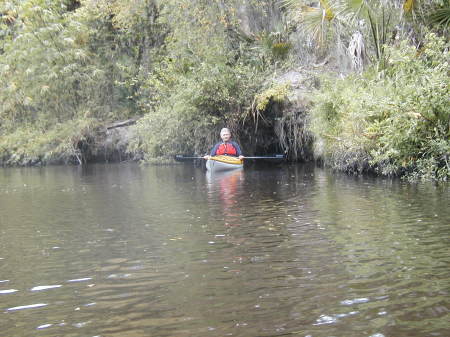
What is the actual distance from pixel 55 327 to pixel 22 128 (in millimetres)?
33226

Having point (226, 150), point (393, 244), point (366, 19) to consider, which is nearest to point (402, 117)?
point (366, 19)

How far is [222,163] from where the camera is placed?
69.6ft

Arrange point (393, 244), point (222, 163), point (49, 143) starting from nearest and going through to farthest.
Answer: point (393, 244)
point (222, 163)
point (49, 143)

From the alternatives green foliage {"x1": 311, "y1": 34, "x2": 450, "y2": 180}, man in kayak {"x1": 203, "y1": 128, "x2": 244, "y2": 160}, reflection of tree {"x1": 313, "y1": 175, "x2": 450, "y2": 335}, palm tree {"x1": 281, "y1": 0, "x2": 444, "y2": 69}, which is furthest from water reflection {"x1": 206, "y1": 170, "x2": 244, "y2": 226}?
palm tree {"x1": 281, "y1": 0, "x2": 444, "y2": 69}

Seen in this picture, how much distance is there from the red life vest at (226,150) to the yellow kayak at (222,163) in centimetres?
79

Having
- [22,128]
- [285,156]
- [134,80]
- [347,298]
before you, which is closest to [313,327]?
[347,298]

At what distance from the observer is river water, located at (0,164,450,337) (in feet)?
14.4

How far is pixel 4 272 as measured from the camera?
247 inches

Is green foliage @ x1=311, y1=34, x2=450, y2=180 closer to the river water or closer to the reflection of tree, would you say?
the reflection of tree

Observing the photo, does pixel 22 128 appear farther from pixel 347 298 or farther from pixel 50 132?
pixel 347 298

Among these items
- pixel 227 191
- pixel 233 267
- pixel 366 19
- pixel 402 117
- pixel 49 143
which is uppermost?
pixel 366 19

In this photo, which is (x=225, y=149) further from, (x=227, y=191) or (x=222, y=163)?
(x=227, y=191)

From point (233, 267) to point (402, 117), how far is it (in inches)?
331

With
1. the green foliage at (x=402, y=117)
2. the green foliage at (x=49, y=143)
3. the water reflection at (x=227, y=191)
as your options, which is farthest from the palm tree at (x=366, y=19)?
the green foliage at (x=49, y=143)
